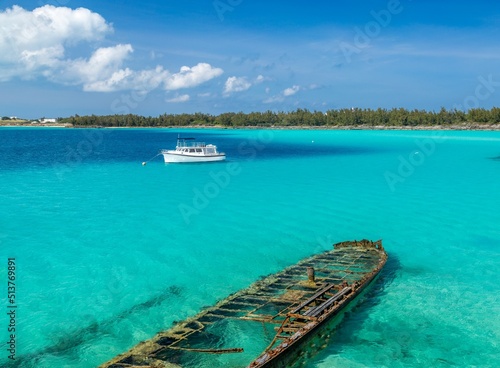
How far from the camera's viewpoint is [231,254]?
2509 cm

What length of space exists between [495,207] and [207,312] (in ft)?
100

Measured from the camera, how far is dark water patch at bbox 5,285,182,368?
47.2 ft

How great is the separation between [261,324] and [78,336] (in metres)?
6.49

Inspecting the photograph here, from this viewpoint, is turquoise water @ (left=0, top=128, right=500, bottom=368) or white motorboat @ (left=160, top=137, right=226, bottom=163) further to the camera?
white motorboat @ (left=160, top=137, right=226, bottom=163)

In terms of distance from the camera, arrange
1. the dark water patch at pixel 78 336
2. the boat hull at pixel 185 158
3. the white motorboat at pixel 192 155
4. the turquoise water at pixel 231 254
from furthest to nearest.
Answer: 1. the boat hull at pixel 185 158
2. the white motorboat at pixel 192 155
3. the turquoise water at pixel 231 254
4. the dark water patch at pixel 78 336

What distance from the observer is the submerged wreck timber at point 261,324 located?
13.3 m

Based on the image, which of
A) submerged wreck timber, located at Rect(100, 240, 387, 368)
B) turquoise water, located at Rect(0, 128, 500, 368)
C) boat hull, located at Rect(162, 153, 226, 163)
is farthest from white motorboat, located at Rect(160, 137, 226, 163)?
submerged wreck timber, located at Rect(100, 240, 387, 368)

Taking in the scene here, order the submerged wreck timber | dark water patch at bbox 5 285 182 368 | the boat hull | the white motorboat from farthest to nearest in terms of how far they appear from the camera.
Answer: the boat hull < the white motorboat < dark water patch at bbox 5 285 182 368 < the submerged wreck timber

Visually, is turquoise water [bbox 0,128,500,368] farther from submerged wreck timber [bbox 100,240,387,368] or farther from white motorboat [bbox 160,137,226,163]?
white motorboat [bbox 160,137,226,163]

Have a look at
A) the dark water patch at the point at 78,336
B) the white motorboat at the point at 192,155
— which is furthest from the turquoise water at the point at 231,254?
the white motorboat at the point at 192,155

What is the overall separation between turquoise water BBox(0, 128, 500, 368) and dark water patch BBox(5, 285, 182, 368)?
7 cm

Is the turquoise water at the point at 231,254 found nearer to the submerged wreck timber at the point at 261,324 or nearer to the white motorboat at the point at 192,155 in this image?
the submerged wreck timber at the point at 261,324

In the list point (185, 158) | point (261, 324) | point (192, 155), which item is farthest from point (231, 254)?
point (185, 158)

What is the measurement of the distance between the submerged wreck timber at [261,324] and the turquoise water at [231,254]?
1005 millimetres
